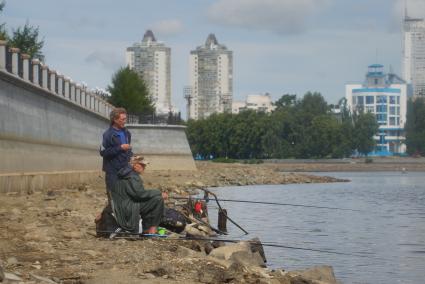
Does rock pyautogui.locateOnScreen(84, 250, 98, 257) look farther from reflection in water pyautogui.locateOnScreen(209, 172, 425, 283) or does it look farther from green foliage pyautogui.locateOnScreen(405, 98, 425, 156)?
green foliage pyautogui.locateOnScreen(405, 98, 425, 156)

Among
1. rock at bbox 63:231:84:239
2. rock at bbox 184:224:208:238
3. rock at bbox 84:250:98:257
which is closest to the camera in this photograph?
rock at bbox 84:250:98:257

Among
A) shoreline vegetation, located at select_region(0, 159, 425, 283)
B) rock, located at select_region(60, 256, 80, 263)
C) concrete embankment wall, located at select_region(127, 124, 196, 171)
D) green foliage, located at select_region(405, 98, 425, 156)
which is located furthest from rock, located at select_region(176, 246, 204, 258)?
green foliage, located at select_region(405, 98, 425, 156)

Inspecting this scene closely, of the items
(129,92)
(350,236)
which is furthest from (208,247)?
(129,92)

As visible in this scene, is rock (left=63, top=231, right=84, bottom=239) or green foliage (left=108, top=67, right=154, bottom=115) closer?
rock (left=63, top=231, right=84, bottom=239)

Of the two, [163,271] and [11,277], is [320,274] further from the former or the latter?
[11,277]

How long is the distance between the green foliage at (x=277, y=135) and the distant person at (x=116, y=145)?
123105 millimetres

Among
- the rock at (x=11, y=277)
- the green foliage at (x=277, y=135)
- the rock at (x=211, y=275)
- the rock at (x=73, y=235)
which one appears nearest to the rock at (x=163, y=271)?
the rock at (x=211, y=275)

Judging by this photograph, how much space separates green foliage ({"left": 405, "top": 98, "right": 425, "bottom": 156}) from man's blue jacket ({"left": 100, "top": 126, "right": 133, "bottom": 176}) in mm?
147679

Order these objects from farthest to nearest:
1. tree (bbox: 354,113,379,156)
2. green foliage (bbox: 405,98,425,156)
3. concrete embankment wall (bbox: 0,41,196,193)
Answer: green foliage (bbox: 405,98,425,156)
tree (bbox: 354,113,379,156)
concrete embankment wall (bbox: 0,41,196,193)

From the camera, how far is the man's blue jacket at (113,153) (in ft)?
44.6

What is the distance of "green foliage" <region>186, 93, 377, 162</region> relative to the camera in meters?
138

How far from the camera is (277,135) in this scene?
141m

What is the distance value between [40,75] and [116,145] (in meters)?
19.5

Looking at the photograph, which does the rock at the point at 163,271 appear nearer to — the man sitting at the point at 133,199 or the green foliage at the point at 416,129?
the man sitting at the point at 133,199
